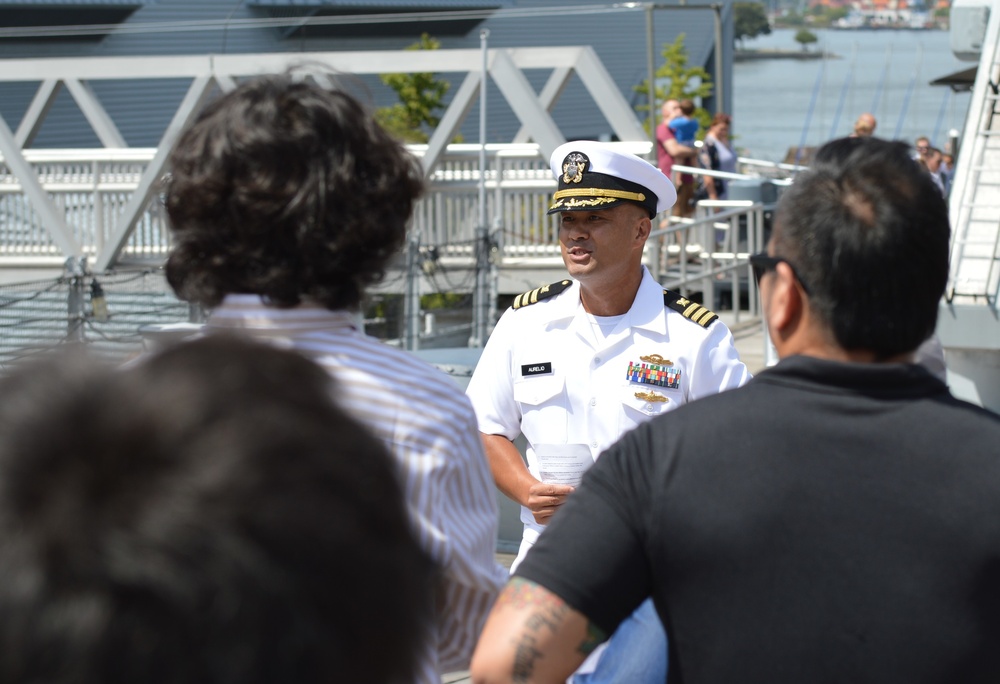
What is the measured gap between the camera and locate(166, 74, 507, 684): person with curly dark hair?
5.50ft

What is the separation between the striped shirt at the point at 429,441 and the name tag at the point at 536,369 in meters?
1.59

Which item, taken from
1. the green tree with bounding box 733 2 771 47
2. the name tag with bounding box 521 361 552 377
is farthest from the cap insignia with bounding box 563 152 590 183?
the green tree with bounding box 733 2 771 47

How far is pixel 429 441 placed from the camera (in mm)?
1675

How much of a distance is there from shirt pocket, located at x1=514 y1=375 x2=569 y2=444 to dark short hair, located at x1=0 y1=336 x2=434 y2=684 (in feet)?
7.81

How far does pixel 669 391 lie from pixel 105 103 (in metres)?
22.4

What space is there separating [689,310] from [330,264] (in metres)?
1.88

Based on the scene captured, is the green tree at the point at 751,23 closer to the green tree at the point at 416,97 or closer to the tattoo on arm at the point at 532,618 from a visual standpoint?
the green tree at the point at 416,97

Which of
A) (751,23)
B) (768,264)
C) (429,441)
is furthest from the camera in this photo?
(751,23)

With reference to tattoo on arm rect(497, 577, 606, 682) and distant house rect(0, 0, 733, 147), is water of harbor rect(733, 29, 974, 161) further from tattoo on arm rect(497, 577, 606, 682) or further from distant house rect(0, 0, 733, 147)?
tattoo on arm rect(497, 577, 606, 682)

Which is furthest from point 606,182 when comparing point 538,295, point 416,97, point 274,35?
point 274,35

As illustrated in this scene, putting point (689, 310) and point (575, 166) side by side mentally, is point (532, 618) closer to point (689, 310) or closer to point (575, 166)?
point (689, 310)

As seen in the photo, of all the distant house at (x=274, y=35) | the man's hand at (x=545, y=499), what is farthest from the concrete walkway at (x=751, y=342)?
the distant house at (x=274, y=35)

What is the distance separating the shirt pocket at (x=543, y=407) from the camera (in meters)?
3.36

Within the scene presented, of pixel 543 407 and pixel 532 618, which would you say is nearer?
pixel 532 618
